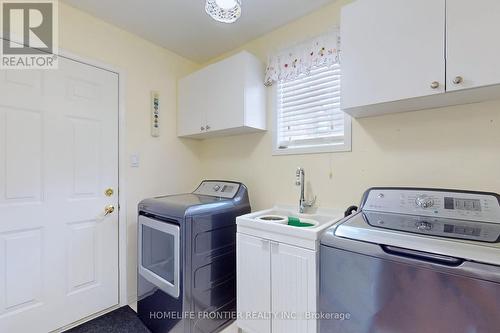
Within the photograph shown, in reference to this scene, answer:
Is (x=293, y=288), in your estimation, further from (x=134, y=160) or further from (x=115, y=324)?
(x=134, y=160)

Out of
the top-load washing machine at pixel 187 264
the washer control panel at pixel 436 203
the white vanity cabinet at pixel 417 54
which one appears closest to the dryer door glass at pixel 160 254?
the top-load washing machine at pixel 187 264

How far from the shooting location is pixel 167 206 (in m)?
1.72

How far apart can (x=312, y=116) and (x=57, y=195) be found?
6.56 ft

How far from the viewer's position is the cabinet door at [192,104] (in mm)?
2266

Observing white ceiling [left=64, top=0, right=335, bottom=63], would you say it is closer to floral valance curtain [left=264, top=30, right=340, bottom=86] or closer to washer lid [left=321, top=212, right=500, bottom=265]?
floral valance curtain [left=264, top=30, right=340, bottom=86]

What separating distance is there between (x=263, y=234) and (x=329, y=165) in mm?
729

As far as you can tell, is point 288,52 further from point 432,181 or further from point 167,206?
point 167,206

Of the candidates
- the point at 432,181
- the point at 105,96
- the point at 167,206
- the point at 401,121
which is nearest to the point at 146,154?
the point at 105,96

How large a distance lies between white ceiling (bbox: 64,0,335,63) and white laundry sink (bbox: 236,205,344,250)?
5.02 feet

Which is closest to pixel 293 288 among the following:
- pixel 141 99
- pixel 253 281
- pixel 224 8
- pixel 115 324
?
pixel 253 281

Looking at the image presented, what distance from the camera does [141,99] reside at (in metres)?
2.26

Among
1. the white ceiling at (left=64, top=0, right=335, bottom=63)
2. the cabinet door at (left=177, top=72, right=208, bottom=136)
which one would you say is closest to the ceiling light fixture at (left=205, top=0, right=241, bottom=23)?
the white ceiling at (left=64, top=0, right=335, bottom=63)

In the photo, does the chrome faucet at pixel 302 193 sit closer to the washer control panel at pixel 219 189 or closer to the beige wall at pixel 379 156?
the beige wall at pixel 379 156

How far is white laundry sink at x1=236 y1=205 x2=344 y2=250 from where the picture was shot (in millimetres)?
1291
